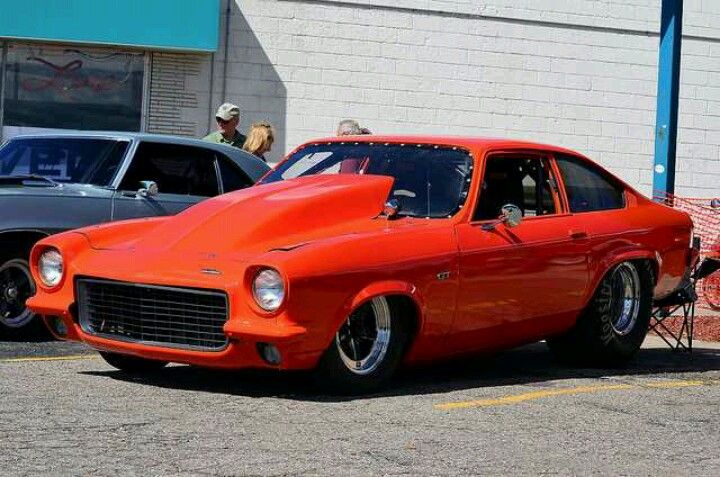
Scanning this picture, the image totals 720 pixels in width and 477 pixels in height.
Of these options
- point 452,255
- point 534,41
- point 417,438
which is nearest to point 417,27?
point 534,41

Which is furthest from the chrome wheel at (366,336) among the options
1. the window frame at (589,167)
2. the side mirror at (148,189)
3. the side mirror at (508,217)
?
the side mirror at (148,189)

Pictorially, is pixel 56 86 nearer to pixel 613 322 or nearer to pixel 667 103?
pixel 667 103

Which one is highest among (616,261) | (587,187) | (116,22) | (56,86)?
(116,22)

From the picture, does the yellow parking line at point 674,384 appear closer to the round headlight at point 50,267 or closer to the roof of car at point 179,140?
the round headlight at point 50,267

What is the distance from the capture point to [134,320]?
7.39 meters

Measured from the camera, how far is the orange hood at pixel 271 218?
7418 millimetres

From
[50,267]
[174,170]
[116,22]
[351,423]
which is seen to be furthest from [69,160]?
[116,22]

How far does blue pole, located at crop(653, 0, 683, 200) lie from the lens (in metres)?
14.2

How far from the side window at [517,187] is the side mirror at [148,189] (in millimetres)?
2594

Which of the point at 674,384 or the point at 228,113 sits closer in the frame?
the point at 674,384

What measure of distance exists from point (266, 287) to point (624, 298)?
10.1ft

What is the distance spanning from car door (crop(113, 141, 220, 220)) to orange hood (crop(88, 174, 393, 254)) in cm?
207

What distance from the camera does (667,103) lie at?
47.3 feet

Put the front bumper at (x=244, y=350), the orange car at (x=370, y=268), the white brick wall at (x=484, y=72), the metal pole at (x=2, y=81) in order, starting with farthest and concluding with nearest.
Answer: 1. the white brick wall at (x=484, y=72)
2. the metal pole at (x=2, y=81)
3. the orange car at (x=370, y=268)
4. the front bumper at (x=244, y=350)
